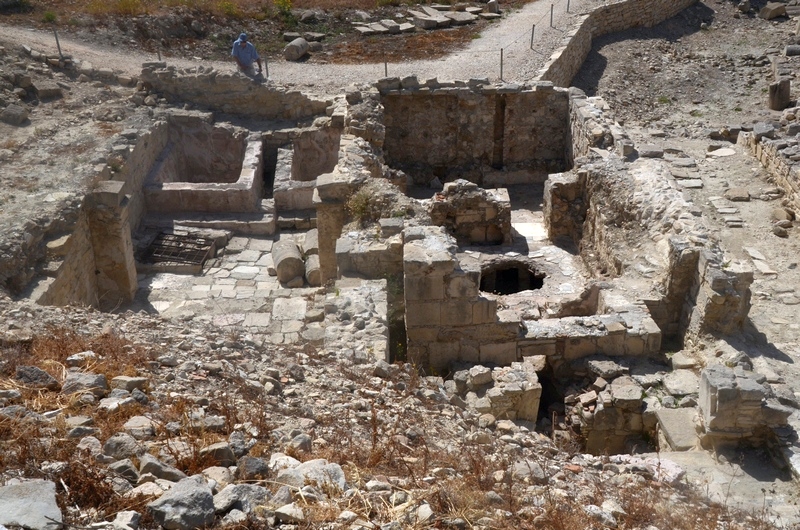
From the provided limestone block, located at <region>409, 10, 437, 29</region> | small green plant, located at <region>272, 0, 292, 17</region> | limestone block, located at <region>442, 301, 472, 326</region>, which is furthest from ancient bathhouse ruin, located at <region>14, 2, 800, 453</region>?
small green plant, located at <region>272, 0, 292, 17</region>

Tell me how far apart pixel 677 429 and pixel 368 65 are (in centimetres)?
1388

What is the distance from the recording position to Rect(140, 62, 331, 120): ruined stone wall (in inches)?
637

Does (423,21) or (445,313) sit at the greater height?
(423,21)

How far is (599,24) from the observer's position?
23.1 m

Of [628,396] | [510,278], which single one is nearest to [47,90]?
[510,278]

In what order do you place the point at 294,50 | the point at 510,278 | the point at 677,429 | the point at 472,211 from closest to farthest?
1. the point at 677,429
2. the point at 510,278
3. the point at 472,211
4. the point at 294,50

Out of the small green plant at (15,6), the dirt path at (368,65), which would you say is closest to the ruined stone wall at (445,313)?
the dirt path at (368,65)

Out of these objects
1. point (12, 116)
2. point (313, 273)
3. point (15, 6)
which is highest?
point (15, 6)

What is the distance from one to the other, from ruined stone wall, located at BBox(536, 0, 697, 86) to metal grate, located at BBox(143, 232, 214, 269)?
8814 millimetres

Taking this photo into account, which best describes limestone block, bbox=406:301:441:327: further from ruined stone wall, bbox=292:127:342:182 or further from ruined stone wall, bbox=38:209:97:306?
ruined stone wall, bbox=292:127:342:182

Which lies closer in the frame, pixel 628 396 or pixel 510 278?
pixel 628 396

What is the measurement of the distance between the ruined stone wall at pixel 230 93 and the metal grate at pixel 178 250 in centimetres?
411

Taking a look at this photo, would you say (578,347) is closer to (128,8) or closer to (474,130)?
(474,130)

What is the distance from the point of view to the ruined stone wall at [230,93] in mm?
16172
